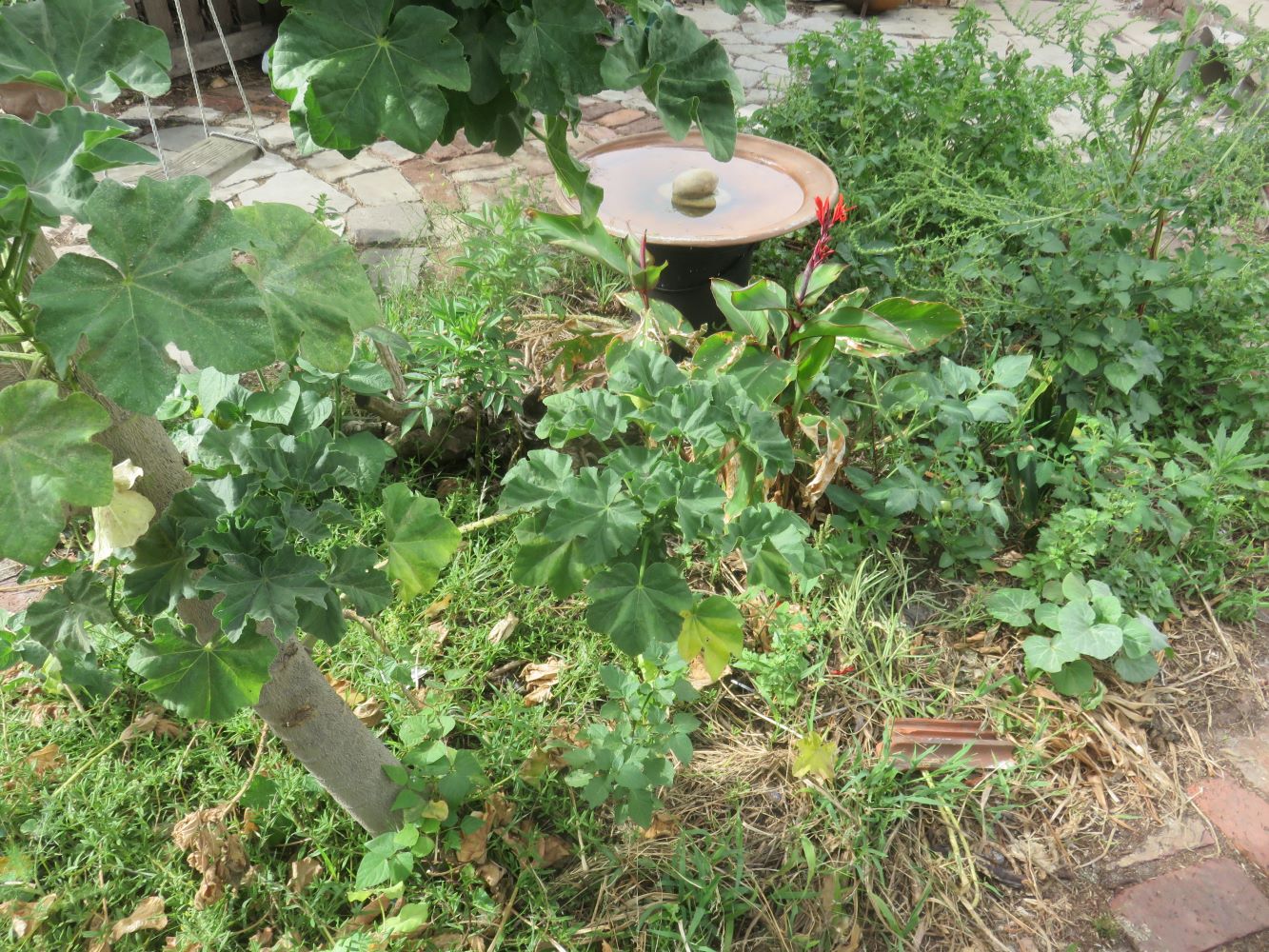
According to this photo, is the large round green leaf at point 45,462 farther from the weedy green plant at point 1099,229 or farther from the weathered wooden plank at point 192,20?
the weathered wooden plank at point 192,20

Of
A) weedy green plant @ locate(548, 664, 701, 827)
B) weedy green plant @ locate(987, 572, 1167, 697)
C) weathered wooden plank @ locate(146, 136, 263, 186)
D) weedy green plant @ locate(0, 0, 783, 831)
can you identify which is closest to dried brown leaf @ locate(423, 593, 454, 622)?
weedy green plant @ locate(548, 664, 701, 827)

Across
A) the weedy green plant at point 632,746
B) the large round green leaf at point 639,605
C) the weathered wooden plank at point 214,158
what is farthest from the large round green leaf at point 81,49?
the weathered wooden plank at point 214,158

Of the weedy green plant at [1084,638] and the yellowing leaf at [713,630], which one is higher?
the yellowing leaf at [713,630]

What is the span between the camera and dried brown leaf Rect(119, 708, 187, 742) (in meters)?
1.80

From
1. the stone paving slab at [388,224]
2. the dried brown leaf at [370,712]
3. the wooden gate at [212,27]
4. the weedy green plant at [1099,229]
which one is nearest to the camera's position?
the dried brown leaf at [370,712]

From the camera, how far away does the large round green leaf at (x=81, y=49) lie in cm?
76

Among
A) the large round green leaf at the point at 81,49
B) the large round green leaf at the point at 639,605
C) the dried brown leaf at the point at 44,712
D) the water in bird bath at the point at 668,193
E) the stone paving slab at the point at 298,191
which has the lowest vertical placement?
the dried brown leaf at the point at 44,712

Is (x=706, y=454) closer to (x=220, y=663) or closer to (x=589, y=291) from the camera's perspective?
(x=220, y=663)

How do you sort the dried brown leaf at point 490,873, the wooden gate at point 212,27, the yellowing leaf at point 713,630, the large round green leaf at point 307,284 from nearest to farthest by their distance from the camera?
the large round green leaf at point 307,284 < the yellowing leaf at point 713,630 < the dried brown leaf at point 490,873 < the wooden gate at point 212,27

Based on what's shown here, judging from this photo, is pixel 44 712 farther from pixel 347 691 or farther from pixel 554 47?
pixel 554 47

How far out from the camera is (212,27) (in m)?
4.68

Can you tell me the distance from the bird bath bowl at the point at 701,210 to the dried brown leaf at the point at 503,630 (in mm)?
1137

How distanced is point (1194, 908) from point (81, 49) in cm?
224

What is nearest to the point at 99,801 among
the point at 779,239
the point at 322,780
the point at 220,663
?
the point at 322,780
